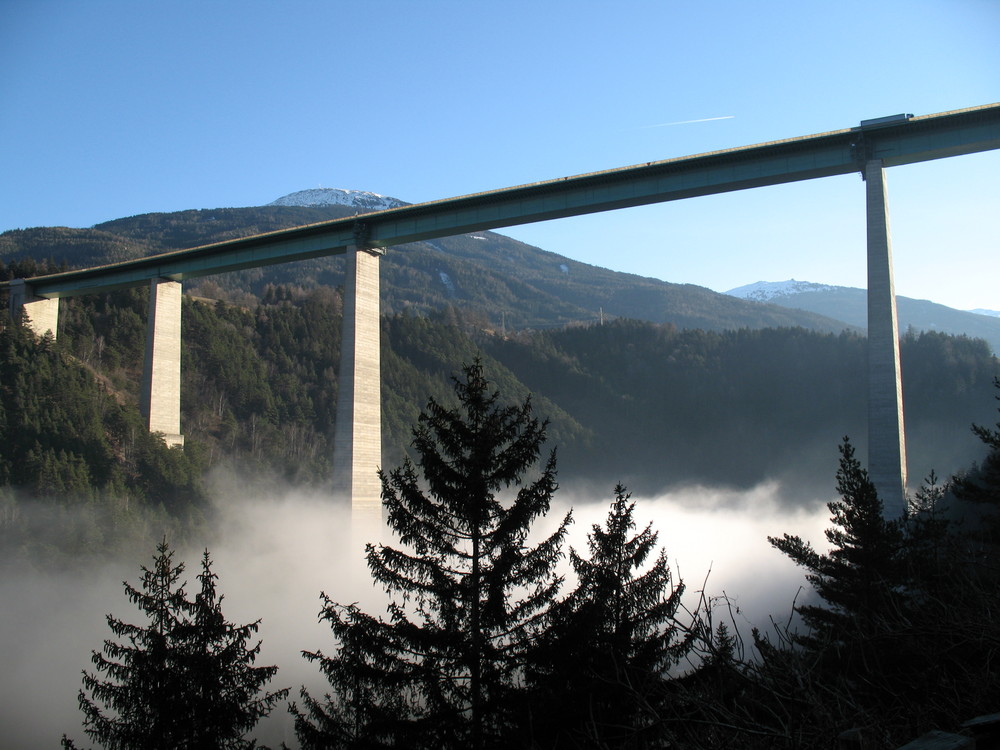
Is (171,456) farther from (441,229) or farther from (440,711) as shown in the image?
(440,711)

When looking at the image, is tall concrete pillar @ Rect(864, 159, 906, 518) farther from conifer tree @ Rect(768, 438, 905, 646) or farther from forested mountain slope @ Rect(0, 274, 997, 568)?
forested mountain slope @ Rect(0, 274, 997, 568)

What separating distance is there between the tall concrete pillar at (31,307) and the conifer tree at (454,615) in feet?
171

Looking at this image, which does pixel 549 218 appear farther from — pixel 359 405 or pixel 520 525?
pixel 520 525

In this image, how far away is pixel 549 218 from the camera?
38500 mm

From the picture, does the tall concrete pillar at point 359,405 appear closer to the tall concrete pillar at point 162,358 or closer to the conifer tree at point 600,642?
the tall concrete pillar at point 162,358

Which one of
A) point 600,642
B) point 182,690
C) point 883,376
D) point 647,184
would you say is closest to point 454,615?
point 600,642

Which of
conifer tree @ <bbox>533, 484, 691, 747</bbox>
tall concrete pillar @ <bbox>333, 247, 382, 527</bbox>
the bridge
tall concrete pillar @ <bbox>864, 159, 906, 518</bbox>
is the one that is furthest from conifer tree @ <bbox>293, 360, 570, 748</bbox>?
tall concrete pillar @ <bbox>333, 247, 382, 527</bbox>

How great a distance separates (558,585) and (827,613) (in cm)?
1004

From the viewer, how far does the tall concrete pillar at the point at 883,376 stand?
2881 centimetres

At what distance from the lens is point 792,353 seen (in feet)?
544

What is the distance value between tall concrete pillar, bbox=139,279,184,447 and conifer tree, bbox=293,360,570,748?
37.2m

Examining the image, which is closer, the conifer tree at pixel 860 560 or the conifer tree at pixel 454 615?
the conifer tree at pixel 454 615

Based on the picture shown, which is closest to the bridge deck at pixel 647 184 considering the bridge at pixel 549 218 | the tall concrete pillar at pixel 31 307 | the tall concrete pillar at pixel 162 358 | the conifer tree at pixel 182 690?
the bridge at pixel 549 218

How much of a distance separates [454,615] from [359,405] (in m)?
22.9
